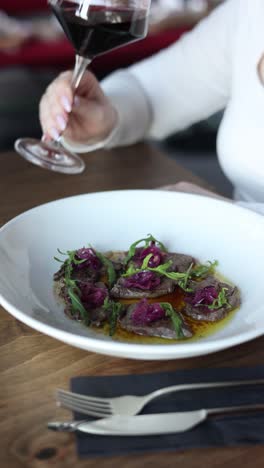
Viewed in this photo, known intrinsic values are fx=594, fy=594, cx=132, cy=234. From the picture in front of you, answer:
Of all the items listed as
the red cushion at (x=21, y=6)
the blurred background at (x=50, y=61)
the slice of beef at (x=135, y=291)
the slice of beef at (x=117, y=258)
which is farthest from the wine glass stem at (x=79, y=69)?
the red cushion at (x=21, y=6)

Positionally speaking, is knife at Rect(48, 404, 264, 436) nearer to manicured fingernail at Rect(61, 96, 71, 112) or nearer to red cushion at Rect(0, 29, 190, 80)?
manicured fingernail at Rect(61, 96, 71, 112)

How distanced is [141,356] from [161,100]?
37.9 inches

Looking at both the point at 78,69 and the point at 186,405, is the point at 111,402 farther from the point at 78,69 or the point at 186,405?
the point at 78,69

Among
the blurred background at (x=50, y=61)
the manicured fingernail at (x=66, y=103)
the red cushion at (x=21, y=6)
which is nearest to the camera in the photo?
the manicured fingernail at (x=66, y=103)

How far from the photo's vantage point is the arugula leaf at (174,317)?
2.14 ft

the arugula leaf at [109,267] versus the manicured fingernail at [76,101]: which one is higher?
the manicured fingernail at [76,101]

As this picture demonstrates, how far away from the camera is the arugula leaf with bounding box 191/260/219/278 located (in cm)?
78

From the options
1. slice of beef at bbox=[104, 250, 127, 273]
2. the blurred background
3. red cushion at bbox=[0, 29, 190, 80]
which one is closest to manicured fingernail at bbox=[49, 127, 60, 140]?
slice of beef at bbox=[104, 250, 127, 273]

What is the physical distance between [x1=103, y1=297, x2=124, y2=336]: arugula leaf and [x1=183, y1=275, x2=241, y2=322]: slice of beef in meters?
0.08

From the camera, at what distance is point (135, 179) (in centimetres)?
114

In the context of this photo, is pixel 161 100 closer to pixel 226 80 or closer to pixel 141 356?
pixel 226 80

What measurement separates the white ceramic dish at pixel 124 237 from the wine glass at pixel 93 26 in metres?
0.27

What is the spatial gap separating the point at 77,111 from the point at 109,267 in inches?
19.9

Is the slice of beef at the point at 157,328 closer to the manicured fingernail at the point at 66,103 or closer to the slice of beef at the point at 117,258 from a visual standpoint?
the slice of beef at the point at 117,258
